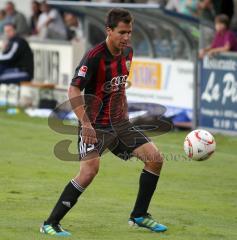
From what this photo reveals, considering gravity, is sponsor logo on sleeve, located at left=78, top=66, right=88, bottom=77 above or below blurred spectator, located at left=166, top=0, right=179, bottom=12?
above

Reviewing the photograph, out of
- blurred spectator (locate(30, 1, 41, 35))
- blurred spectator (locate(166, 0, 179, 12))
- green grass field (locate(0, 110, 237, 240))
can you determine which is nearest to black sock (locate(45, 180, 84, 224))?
green grass field (locate(0, 110, 237, 240))

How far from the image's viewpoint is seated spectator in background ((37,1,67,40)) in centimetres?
2316

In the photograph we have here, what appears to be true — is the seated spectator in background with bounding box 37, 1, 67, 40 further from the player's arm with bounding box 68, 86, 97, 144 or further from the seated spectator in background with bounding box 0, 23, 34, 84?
the player's arm with bounding box 68, 86, 97, 144

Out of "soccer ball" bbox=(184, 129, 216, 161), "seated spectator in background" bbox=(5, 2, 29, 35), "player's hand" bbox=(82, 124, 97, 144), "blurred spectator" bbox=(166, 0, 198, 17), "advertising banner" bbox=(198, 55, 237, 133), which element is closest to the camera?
"player's hand" bbox=(82, 124, 97, 144)

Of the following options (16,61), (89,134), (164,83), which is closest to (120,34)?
(89,134)

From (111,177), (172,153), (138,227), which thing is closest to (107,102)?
(138,227)

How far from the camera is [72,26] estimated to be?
77.6ft

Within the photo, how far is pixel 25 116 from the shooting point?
20703 millimetres

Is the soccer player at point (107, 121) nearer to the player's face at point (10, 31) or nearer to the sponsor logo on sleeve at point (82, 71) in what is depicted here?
the sponsor logo on sleeve at point (82, 71)

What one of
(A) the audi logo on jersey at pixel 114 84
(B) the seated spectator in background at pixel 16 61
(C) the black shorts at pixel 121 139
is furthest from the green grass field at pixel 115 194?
(B) the seated spectator in background at pixel 16 61

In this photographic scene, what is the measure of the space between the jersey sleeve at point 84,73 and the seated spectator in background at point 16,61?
1355 cm

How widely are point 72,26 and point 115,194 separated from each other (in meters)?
13.0

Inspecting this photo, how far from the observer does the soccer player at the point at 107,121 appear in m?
8.38

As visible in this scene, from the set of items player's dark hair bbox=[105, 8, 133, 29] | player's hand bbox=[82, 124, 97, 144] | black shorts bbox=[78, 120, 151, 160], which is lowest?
black shorts bbox=[78, 120, 151, 160]
